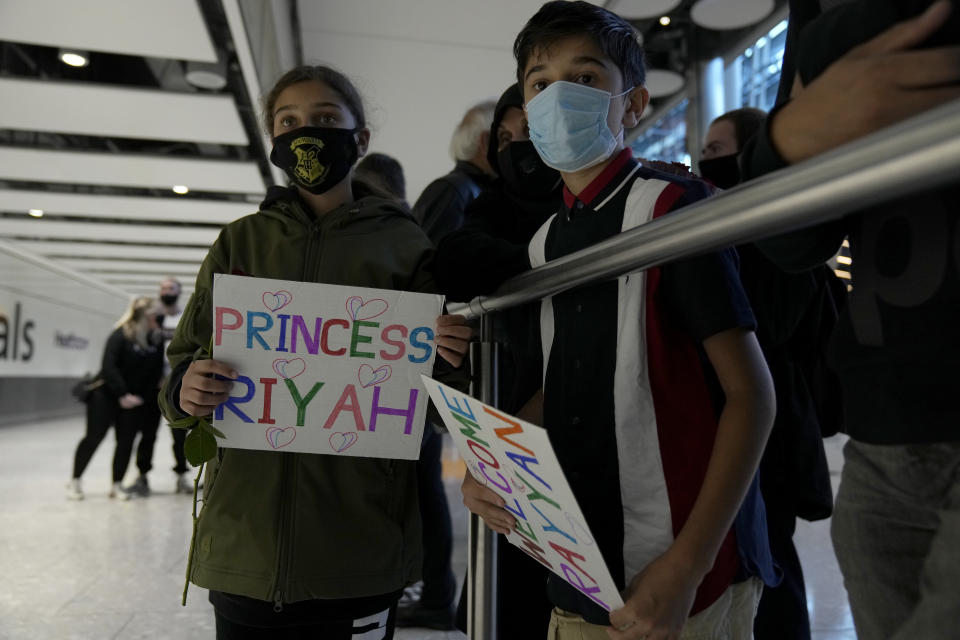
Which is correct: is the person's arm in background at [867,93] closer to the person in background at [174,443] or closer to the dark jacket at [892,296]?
the dark jacket at [892,296]

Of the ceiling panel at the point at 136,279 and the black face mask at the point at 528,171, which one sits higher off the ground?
the ceiling panel at the point at 136,279

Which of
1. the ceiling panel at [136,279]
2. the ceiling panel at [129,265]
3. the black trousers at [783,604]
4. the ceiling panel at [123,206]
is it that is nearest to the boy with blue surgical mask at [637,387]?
the black trousers at [783,604]

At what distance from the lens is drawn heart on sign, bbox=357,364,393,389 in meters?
1.12

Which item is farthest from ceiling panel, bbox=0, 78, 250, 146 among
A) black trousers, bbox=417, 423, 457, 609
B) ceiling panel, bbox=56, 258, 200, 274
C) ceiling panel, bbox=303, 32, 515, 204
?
ceiling panel, bbox=56, 258, 200, 274

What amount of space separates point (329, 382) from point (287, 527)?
265mm

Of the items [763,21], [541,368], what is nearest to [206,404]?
[541,368]

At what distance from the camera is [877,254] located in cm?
56

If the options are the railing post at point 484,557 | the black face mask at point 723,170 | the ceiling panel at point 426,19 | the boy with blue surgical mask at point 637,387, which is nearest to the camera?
the boy with blue surgical mask at point 637,387

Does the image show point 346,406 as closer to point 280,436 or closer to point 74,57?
point 280,436

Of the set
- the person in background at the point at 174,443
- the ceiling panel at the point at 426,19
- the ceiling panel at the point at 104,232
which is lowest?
the person in background at the point at 174,443

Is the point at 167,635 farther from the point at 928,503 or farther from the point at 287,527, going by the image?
the point at 928,503

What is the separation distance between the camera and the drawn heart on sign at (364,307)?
43.4 inches

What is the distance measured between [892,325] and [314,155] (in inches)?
42.0

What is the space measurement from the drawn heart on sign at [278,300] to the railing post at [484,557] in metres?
0.30
